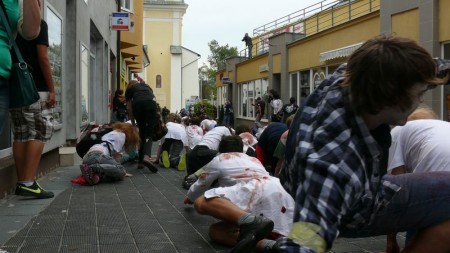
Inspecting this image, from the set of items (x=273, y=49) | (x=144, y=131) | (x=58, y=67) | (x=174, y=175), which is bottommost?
(x=174, y=175)

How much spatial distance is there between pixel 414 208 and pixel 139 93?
757 centimetres

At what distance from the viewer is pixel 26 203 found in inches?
216

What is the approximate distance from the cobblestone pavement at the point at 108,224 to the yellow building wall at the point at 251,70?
21014 millimetres

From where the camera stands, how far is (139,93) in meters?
9.39

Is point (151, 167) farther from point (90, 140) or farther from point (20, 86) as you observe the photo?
point (20, 86)

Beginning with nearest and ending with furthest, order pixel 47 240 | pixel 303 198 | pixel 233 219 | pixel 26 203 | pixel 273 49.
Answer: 1. pixel 303 198
2. pixel 233 219
3. pixel 47 240
4. pixel 26 203
5. pixel 273 49

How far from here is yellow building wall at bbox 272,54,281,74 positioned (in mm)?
24859

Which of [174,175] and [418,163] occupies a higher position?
[418,163]

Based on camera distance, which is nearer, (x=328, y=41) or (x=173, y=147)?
(x=173, y=147)

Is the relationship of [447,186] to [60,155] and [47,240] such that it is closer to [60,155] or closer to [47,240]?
[47,240]

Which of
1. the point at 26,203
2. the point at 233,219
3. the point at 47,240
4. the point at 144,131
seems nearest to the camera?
the point at 233,219

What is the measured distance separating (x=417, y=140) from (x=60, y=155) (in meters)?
6.81

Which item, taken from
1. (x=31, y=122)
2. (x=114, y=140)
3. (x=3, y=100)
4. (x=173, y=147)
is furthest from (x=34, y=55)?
(x=173, y=147)

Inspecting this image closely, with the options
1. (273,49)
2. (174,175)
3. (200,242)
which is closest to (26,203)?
(200,242)
